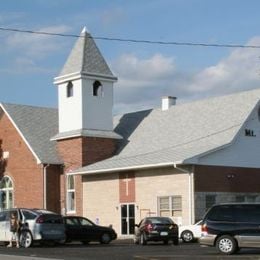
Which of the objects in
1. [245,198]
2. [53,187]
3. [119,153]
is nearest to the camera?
[245,198]

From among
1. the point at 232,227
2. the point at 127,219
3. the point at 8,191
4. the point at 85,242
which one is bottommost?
the point at 85,242

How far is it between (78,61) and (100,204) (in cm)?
968

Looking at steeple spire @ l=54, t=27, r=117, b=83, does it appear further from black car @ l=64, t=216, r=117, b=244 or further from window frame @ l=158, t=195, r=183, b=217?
black car @ l=64, t=216, r=117, b=244

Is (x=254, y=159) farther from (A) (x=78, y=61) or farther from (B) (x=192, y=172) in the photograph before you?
(A) (x=78, y=61)

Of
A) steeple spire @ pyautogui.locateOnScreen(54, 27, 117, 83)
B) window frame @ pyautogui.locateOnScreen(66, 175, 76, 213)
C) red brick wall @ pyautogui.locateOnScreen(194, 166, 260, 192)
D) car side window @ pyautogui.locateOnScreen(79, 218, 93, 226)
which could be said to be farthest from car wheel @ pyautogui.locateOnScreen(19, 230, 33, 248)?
steeple spire @ pyautogui.locateOnScreen(54, 27, 117, 83)

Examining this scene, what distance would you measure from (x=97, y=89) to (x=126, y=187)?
8478 millimetres

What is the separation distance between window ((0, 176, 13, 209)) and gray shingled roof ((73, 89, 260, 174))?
7548 mm

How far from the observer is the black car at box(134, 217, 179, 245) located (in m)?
31.1

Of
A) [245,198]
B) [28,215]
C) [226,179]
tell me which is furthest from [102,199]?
[28,215]

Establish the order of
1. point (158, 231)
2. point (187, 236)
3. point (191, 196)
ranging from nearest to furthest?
point (158, 231), point (187, 236), point (191, 196)

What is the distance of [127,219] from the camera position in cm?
4012

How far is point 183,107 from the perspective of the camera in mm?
45156

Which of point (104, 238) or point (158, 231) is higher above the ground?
point (158, 231)

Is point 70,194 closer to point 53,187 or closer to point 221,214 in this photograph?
point 53,187
